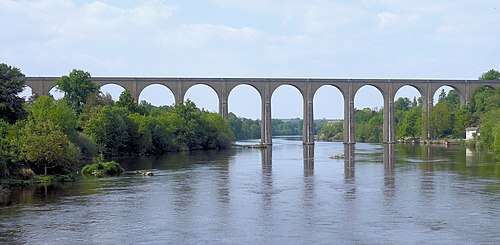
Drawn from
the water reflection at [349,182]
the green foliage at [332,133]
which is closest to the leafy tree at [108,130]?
the water reflection at [349,182]

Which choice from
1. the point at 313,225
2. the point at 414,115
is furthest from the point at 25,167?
the point at 414,115

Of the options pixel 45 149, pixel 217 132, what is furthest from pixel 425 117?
pixel 45 149

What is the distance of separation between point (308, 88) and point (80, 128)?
1440 inches

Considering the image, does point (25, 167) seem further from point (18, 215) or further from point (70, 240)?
point (70, 240)

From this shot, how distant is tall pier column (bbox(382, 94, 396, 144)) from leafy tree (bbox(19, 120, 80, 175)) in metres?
57.0

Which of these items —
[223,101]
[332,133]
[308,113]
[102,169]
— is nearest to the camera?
[102,169]

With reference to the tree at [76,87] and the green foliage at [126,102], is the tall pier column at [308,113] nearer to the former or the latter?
the green foliage at [126,102]

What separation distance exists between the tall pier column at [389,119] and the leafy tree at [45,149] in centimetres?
5701

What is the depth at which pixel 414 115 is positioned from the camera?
317 ft

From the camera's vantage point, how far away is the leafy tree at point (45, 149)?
31.3 meters

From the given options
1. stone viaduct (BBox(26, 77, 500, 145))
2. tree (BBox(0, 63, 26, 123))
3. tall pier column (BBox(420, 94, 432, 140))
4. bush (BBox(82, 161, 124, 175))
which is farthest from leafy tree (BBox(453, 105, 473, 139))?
tree (BBox(0, 63, 26, 123))

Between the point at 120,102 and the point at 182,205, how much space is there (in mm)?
42310

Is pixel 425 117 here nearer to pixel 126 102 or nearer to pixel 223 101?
pixel 223 101

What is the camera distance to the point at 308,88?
82062mm
